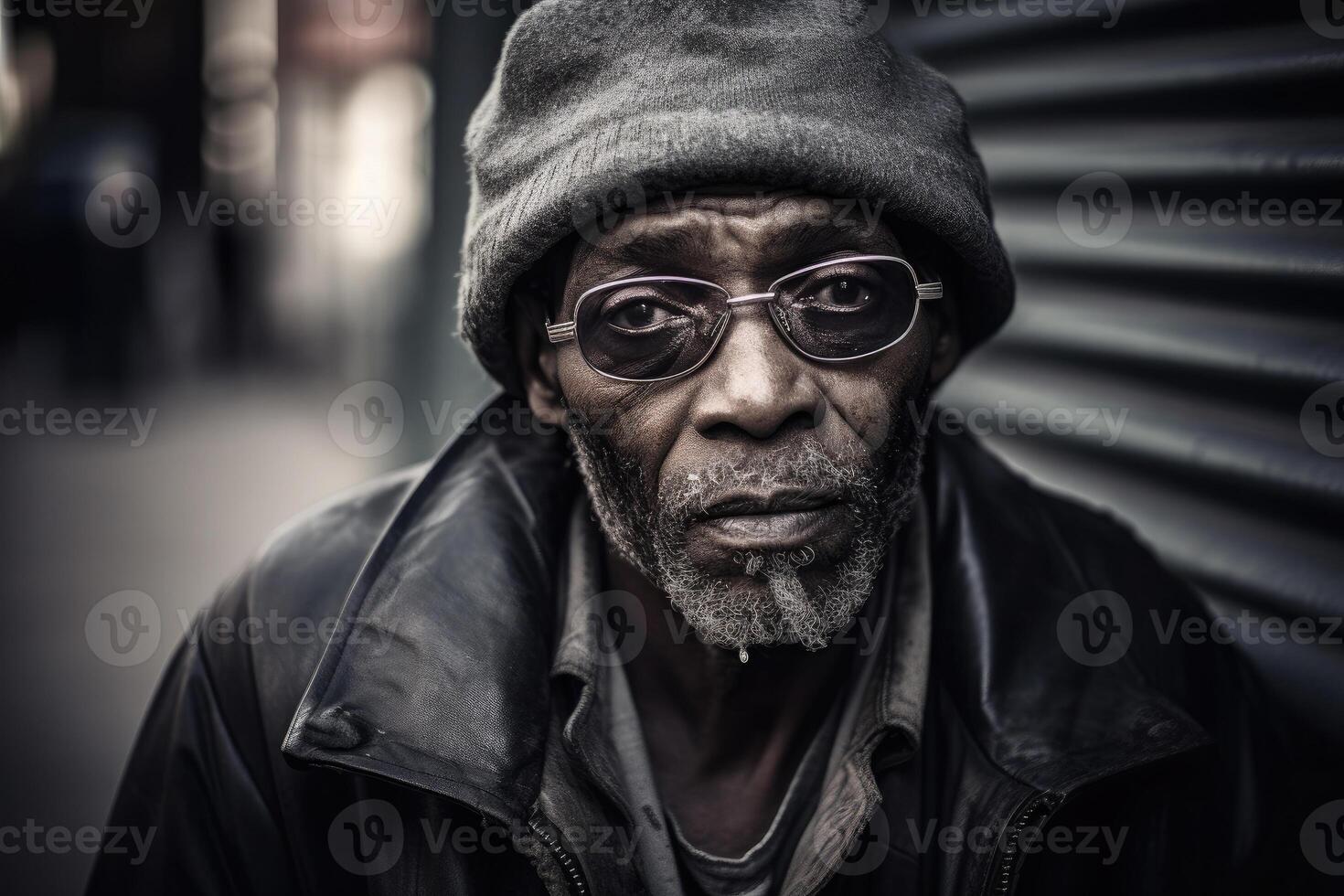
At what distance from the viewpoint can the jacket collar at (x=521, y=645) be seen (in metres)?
1.82

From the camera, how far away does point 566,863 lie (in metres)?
1.78

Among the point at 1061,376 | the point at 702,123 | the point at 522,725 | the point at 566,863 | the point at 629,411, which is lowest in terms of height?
the point at 566,863

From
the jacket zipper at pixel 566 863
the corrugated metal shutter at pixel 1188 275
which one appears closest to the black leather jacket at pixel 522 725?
the jacket zipper at pixel 566 863

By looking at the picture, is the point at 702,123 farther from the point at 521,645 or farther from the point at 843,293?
the point at 521,645

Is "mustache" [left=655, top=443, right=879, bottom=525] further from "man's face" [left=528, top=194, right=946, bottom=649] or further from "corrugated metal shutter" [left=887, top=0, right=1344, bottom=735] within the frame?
"corrugated metal shutter" [left=887, top=0, right=1344, bottom=735]

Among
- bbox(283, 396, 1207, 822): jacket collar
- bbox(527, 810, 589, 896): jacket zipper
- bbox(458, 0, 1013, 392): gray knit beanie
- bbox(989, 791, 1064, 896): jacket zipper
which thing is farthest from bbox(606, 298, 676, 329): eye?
bbox(989, 791, 1064, 896): jacket zipper

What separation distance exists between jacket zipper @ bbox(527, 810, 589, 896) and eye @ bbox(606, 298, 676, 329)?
0.95m

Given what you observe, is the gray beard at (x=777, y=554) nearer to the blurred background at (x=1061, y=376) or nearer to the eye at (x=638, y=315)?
the eye at (x=638, y=315)

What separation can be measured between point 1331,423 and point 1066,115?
49.0 inches

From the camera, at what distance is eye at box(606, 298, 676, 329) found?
1911 millimetres

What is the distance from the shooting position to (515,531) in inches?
87.1

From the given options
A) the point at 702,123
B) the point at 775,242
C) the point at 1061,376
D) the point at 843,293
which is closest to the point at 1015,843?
the point at 843,293

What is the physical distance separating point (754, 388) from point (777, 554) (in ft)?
1.05

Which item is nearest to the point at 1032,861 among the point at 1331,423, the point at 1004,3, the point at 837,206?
the point at 1331,423
